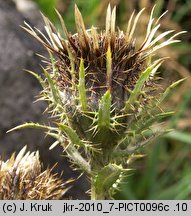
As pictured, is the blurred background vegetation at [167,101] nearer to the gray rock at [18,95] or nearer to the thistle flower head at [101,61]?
the gray rock at [18,95]

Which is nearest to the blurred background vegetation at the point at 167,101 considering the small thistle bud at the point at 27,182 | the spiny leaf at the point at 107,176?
the small thistle bud at the point at 27,182

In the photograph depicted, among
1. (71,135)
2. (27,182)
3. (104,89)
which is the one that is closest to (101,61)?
(104,89)

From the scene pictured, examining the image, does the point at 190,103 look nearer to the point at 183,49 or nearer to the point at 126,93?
the point at 183,49

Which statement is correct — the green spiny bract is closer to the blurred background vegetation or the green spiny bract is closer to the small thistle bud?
the small thistle bud

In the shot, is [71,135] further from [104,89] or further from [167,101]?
[167,101]

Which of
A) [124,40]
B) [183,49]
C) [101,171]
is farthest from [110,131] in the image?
[183,49]
